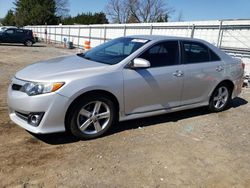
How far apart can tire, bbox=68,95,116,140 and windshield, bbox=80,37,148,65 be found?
70 cm

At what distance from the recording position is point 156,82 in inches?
214

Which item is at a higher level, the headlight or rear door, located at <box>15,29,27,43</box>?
the headlight

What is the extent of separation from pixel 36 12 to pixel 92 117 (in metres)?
59.2

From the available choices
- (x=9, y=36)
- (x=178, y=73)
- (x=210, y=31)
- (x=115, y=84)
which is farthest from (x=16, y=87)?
(x=9, y=36)

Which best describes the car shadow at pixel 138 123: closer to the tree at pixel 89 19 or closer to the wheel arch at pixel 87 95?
the wheel arch at pixel 87 95

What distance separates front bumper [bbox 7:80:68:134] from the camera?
14.5 ft

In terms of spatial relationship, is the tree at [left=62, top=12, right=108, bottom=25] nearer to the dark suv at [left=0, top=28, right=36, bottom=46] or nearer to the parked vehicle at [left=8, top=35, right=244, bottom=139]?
the dark suv at [left=0, top=28, right=36, bottom=46]

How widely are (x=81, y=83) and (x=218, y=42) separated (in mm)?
9377

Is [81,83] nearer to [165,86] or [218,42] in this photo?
[165,86]

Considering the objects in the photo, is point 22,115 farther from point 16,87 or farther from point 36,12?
point 36,12

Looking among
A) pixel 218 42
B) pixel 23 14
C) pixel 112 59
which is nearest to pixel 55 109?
pixel 112 59

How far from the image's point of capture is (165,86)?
5.59 m

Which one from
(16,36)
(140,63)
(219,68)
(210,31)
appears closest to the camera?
(140,63)

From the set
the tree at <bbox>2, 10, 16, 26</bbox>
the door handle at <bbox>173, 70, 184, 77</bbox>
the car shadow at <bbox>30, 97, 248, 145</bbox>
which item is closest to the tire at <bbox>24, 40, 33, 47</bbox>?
the car shadow at <bbox>30, 97, 248, 145</bbox>
